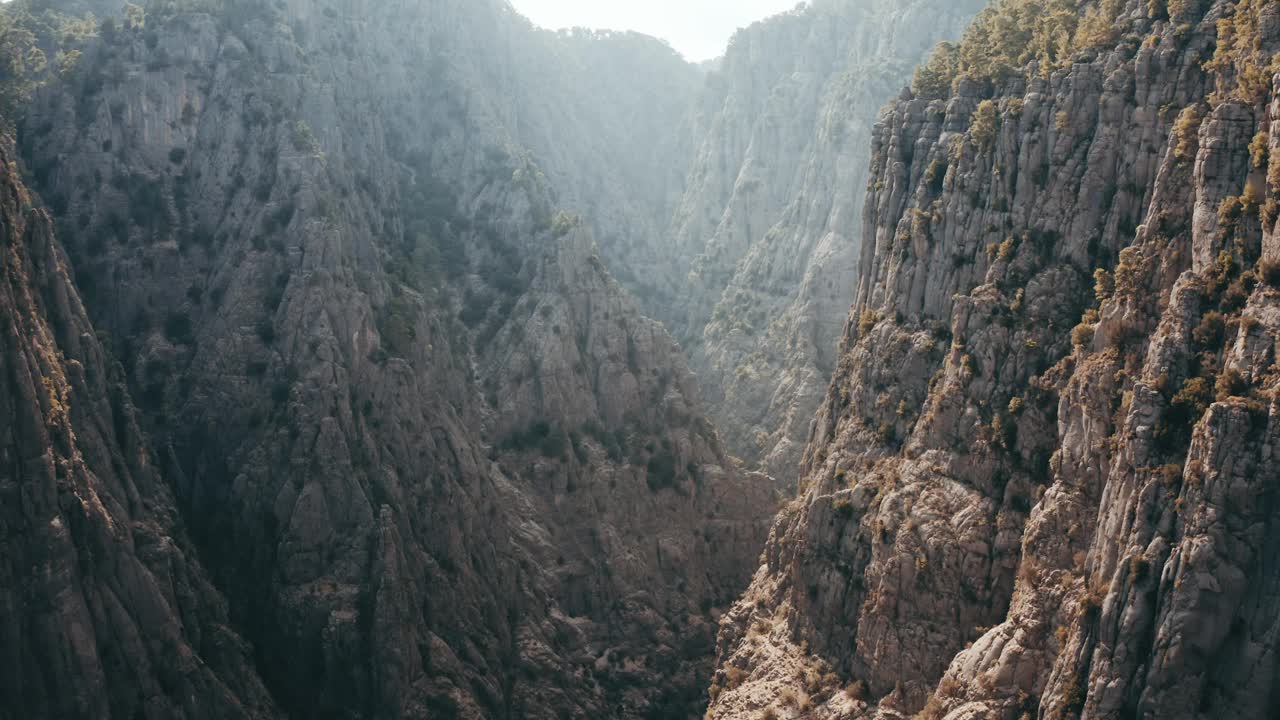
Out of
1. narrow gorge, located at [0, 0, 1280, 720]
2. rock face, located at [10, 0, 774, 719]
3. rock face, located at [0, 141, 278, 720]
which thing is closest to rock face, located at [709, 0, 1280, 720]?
narrow gorge, located at [0, 0, 1280, 720]

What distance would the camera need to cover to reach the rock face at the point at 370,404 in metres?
87.8

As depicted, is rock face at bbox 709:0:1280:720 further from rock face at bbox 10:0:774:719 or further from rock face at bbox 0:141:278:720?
rock face at bbox 0:141:278:720

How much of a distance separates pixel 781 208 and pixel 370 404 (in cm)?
9100

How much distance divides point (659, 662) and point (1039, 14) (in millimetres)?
60974

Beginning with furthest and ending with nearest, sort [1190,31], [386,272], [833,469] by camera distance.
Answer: [386,272], [833,469], [1190,31]

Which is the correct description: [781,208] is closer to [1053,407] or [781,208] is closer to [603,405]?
[603,405]

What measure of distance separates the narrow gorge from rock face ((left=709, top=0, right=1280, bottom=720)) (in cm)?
24

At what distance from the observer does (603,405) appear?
11781cm

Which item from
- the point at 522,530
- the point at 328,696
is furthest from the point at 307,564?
the point at 522,530

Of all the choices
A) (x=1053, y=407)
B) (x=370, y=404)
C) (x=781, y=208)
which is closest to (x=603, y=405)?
(x=370, y=404)

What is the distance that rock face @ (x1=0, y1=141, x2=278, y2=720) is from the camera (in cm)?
6259

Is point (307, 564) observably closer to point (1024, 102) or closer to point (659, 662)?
point (659, 662)

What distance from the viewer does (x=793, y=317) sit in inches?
5694

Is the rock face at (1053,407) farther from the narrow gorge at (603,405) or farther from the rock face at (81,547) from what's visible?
the rock face at (81,547)
